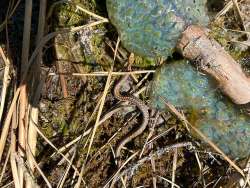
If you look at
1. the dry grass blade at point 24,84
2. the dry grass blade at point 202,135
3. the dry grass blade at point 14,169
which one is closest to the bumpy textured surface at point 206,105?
the dry grass blade at point 202,135

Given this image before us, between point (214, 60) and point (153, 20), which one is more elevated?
point (153, 20)

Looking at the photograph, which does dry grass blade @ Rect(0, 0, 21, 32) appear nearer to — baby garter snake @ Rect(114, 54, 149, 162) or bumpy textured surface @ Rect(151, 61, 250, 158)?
baby garter snake @ Rect(114, 54, 149, 162)

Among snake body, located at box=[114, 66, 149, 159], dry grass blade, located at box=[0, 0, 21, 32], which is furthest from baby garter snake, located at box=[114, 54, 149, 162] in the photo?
dry grass blade, located at box=[0, 0, 21, 32]

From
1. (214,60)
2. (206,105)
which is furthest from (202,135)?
(214,60)

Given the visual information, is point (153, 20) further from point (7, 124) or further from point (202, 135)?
point (7, 124)

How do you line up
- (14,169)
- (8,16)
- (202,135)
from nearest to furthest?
(202,135) → (14,169) → (8,16)

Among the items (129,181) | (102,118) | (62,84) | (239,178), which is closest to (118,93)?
(102,118)

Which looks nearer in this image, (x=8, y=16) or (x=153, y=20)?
(x=153, y=20)

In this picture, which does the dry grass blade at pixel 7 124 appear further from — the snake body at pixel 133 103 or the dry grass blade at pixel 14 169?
the snake body at pixel 133 103
